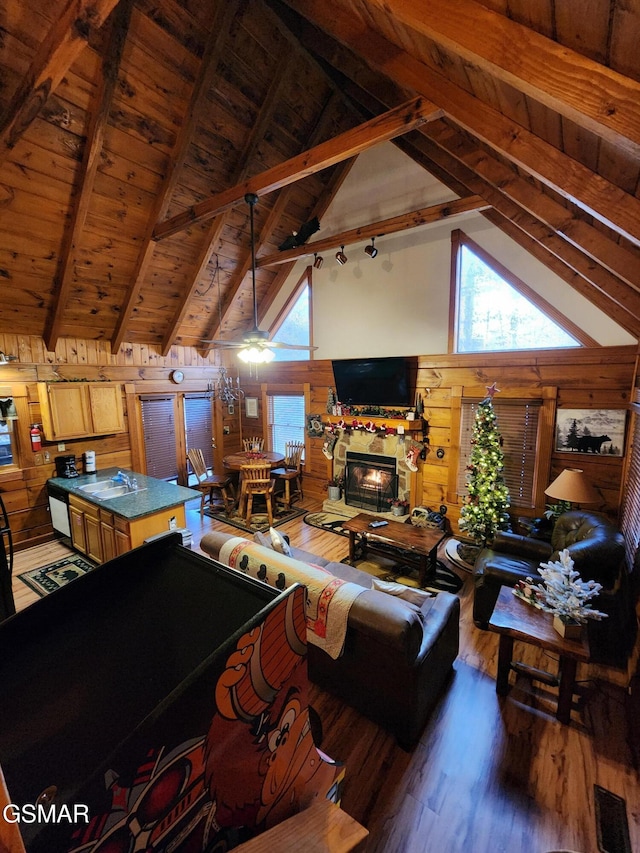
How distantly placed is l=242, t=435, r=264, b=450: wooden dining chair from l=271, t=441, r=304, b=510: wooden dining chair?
574mm

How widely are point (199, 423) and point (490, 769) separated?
6.48 m

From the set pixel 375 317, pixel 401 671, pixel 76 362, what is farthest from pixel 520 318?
pixel 76 362

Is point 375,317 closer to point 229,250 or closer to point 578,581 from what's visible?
point 229,250

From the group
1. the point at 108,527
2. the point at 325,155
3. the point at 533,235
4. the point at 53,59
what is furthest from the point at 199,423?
the point at 533,235

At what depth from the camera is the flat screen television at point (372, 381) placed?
530 cm

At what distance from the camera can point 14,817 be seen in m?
0.45

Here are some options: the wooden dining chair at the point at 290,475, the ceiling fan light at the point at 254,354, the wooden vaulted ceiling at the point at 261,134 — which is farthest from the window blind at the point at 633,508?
the wooden dining chair at the point at 290,475

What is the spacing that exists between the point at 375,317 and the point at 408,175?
1.89 m

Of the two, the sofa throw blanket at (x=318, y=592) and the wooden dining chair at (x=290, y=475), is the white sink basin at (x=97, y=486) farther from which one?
the sofa throw blanket at (x=318, y=592)

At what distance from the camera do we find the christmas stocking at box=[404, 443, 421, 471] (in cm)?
527

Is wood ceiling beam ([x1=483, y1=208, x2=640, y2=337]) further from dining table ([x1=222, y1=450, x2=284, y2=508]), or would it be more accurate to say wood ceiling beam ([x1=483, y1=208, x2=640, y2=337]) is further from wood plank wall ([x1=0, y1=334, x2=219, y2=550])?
wood plank wall ([x1=0, y1=334, x2=219, y2=550])

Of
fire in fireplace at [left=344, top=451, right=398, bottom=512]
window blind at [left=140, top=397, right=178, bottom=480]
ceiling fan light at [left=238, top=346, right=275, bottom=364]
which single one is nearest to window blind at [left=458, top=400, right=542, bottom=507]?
fire in fireplace at [left=344, top=451, right=398, bottom=512]

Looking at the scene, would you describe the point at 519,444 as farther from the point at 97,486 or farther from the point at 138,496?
the point at 97,486

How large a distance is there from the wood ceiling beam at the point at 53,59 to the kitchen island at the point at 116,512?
332 centimetres
